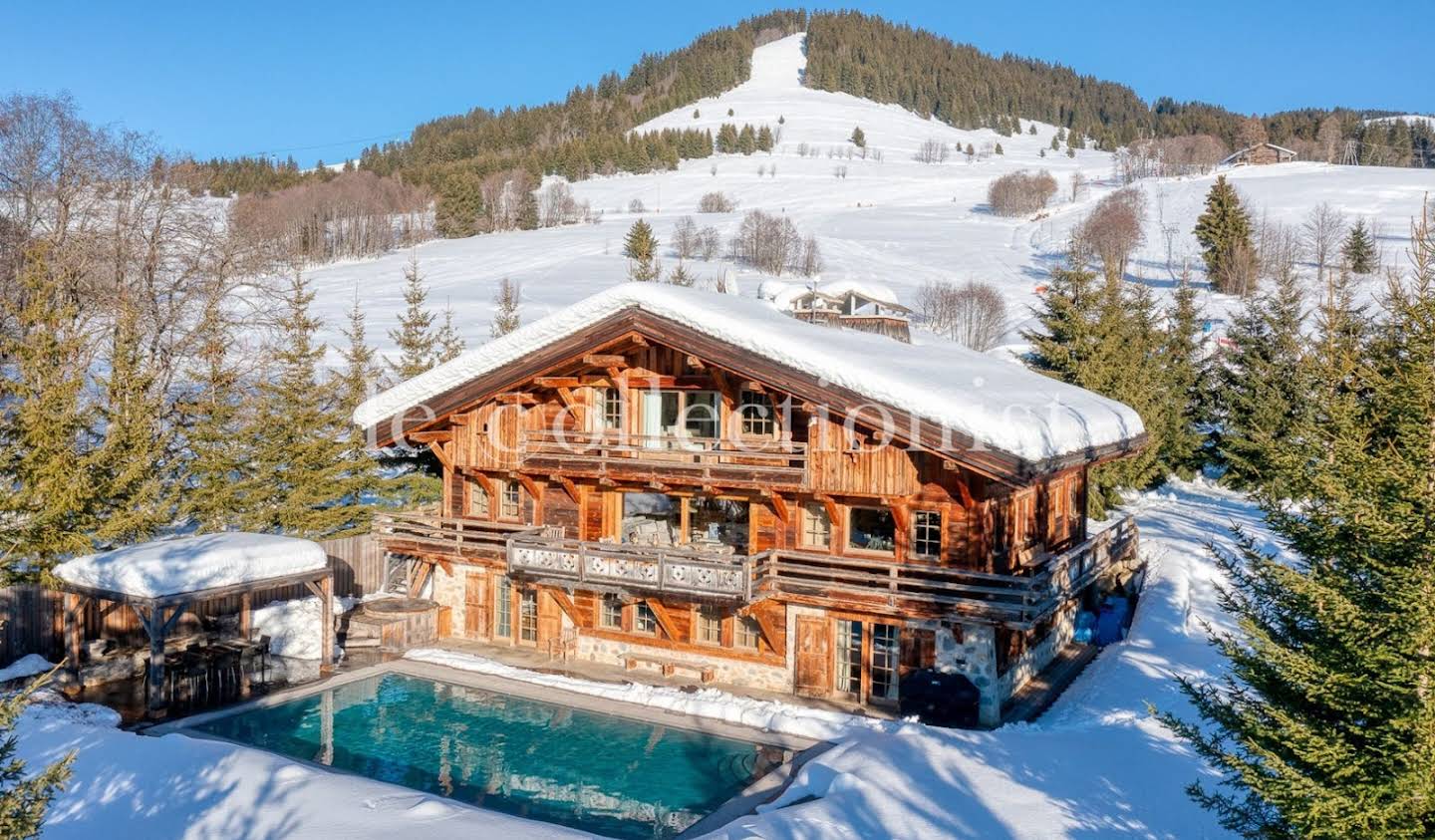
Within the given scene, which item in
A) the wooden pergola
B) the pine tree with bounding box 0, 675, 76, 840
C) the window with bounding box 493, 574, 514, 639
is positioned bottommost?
the window with bounding box 493, 574, 514, 639

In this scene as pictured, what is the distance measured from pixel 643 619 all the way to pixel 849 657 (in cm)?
468

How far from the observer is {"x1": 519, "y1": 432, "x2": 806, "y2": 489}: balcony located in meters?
17.7

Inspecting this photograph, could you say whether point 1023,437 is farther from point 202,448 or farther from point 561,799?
point 202,448

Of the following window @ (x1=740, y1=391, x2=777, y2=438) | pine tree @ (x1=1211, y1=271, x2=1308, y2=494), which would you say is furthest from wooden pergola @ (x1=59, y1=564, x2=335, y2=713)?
pine tree @ (x1=1211, y1=271, x2=1308, y2=494)

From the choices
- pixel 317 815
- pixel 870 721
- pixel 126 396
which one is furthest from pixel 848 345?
pixel 126 396

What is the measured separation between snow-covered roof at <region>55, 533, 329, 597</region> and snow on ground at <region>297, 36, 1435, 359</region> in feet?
94.2

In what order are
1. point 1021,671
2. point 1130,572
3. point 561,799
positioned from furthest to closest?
point 1130,572
point 1021,671
point 561,799

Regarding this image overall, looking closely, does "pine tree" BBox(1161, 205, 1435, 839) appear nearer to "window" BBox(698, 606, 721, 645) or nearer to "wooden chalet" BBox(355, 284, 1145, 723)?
"wooden chalet" BBox(355, 284, 1145, 723)

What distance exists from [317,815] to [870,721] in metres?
8.86

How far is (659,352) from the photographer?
19.6 metres

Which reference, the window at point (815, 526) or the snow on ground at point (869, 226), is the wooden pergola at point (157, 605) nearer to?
the window at point (815, 526)

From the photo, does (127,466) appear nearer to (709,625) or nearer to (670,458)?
(670,458)

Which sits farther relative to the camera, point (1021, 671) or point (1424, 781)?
point (1021, 671)

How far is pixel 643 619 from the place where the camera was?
20156mm
